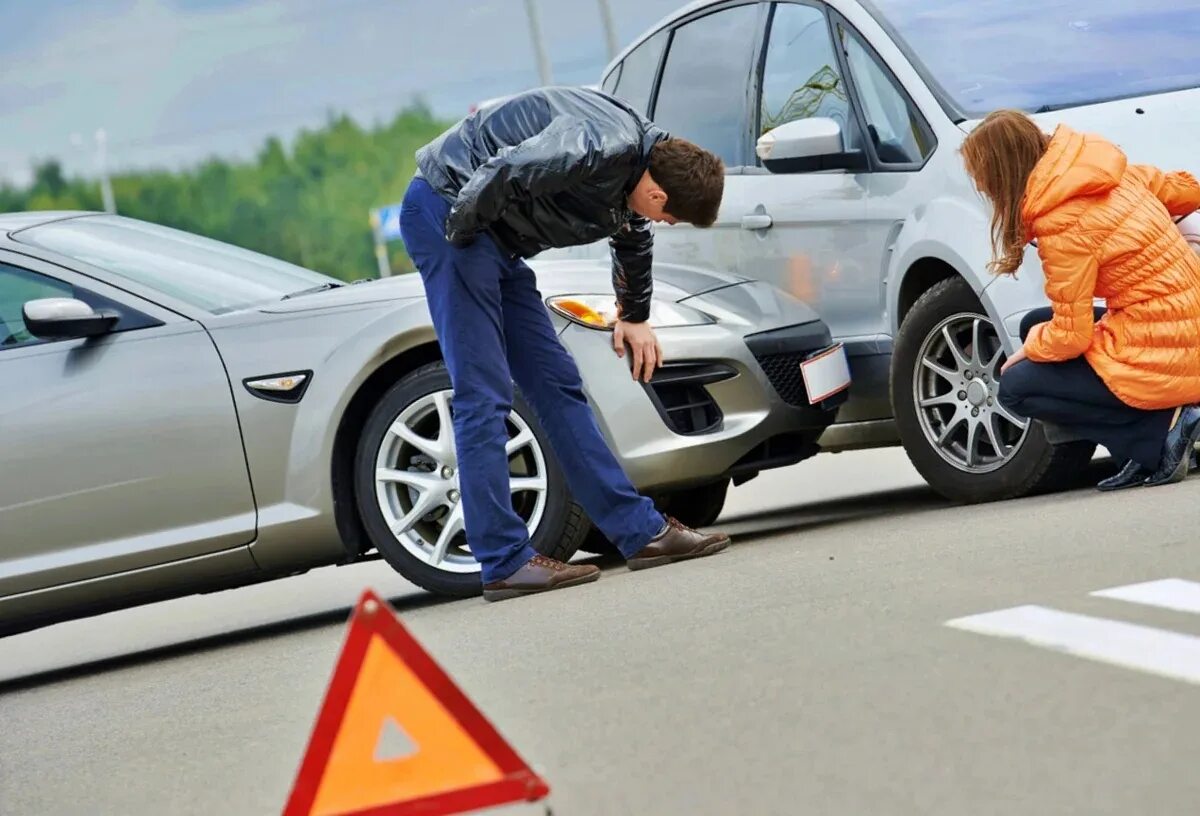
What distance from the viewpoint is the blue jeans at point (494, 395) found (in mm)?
6125

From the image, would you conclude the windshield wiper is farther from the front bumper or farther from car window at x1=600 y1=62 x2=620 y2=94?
car window at x1=600 y1=62 x2=620 y2=94

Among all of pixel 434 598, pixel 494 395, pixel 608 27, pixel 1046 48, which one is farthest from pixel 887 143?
pixel 608 27

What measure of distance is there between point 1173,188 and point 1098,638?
97.2 inches

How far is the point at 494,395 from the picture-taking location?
20.2 ft

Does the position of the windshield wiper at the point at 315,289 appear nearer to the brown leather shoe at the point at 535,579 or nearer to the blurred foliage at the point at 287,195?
the brown leather shoe at the point at 535,579

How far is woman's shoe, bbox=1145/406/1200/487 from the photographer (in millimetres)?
6258

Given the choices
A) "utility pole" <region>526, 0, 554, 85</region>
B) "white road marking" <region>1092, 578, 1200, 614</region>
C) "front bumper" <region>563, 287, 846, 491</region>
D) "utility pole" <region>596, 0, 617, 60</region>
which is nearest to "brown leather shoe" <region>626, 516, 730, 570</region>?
"front bumper" <region>563, 287, 846, 491</region>

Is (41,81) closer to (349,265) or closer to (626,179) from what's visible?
(349,265)

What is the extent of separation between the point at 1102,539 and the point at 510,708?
72.7 inches

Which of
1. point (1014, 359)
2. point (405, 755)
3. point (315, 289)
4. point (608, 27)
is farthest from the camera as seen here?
point (608, 27)

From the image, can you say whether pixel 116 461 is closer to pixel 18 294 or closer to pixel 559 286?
pixel 18 294

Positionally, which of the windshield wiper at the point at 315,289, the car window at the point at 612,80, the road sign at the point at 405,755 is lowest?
the windshield wiper at the point at 315,289

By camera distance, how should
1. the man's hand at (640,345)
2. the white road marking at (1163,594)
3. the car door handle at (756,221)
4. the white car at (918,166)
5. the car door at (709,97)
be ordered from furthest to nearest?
the car door at (709,97) < the car door handle at (756,221) < the white car at (918,166) < the man's hand at (640,345) < the white road marking at (1163,594)

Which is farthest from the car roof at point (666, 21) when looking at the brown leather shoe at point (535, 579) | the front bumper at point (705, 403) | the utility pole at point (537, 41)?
the utility pole at point (537, 41)
